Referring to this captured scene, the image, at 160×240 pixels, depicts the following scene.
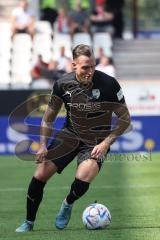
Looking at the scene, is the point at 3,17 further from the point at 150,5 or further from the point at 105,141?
the point at 105,141

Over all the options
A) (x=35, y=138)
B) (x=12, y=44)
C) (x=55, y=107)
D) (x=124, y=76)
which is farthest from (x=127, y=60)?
(x=55, y=107)

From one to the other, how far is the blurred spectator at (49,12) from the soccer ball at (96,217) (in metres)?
16.0

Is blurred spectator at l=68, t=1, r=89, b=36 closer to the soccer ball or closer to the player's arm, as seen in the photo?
the player's arm

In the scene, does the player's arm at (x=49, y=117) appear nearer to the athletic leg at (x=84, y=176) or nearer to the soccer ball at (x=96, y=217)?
the athletic leg at (x=84, y=176)

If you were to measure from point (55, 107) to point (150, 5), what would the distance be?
680 inches

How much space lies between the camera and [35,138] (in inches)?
722

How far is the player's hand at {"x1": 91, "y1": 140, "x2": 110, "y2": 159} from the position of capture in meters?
8.71

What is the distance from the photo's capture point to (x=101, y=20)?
969 inches

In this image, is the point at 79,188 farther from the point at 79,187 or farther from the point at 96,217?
the point at 96,217

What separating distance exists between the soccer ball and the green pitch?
0.08 metres

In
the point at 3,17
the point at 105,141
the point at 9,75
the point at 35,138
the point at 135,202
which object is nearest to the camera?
the point at 105,141

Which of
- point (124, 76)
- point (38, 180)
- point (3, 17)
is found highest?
point (38, 180)

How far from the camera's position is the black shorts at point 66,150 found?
8883 mm

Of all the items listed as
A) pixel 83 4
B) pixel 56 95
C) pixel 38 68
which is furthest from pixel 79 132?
pixel 83 4
